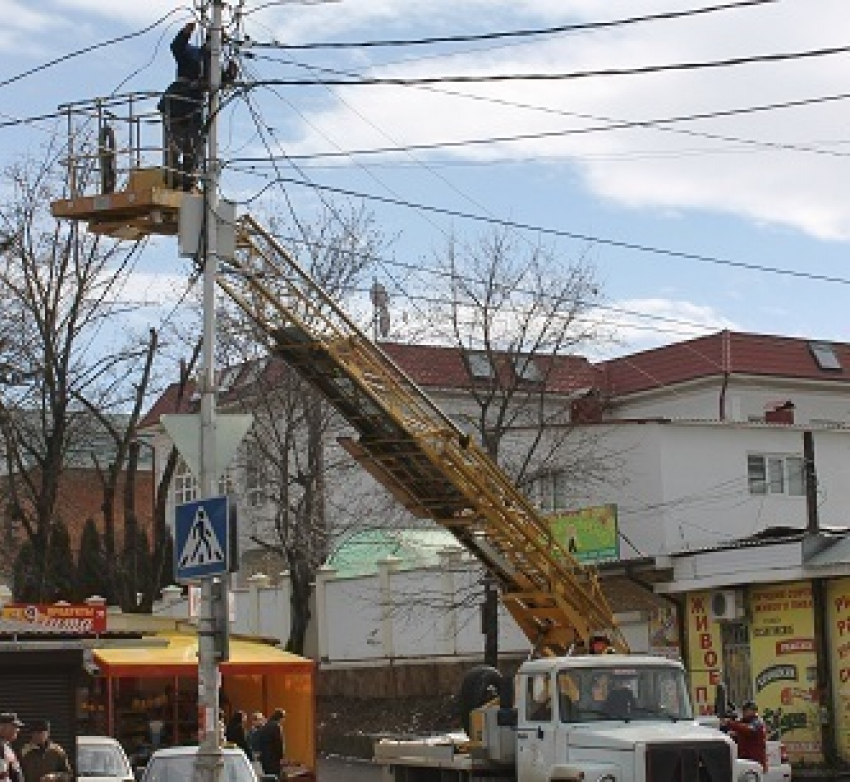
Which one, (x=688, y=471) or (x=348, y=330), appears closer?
(x=348, y=330)

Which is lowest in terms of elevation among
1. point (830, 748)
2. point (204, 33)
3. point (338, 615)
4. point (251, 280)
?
point (830, 748)

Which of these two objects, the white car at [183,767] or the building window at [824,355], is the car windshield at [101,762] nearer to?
the white car at [183,767]

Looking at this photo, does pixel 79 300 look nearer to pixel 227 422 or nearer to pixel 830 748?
pixel 830 748

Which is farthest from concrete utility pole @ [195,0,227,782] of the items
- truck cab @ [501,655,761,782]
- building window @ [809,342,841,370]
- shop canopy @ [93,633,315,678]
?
building window @ [809,342,841,370]

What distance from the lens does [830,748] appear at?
30.6 meters

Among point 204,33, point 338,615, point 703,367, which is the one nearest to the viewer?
point 204,33

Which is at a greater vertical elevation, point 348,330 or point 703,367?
point 703,367

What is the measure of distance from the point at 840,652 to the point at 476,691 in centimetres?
967

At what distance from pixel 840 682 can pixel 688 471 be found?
13.7 meters

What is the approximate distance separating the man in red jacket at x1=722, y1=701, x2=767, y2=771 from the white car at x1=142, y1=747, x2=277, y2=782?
6.48 meters

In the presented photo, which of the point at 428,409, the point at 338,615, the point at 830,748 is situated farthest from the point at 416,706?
the point at 428,409

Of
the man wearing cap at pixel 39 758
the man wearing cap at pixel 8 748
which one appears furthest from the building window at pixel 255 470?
the man wearing cap at pixel 8 748

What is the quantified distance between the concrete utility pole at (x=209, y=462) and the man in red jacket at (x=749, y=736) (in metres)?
9.72

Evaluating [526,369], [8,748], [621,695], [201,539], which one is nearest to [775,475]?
[526,369]
